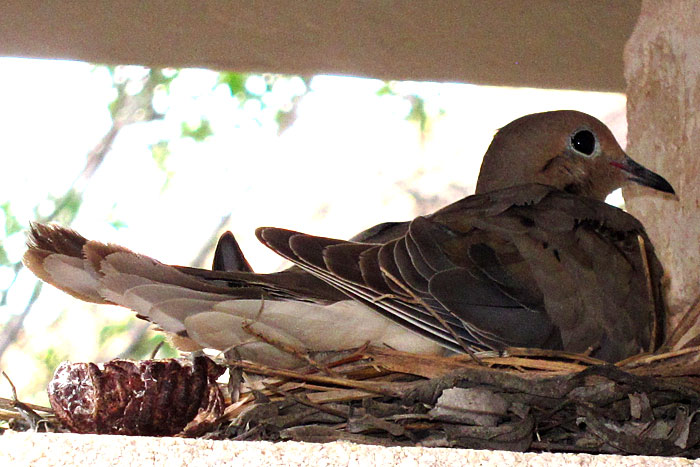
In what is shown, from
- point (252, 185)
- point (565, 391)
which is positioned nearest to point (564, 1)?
point (565, 391)

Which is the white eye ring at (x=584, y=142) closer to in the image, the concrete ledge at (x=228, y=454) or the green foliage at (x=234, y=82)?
the concrete ledge at (x=228, y=454)

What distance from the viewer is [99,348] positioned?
5258 millimetres

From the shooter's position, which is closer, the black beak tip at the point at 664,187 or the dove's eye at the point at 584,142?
the black beak tip at the point at 664,187

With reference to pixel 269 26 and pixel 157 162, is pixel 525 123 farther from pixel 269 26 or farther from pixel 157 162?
pixel 157 162

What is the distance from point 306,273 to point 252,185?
388 cm

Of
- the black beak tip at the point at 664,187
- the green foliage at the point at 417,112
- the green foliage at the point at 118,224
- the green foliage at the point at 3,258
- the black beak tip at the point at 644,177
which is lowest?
the black beak tip at the point at 664,187

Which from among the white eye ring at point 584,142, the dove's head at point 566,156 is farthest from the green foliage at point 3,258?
the white eye ring at point 584,142

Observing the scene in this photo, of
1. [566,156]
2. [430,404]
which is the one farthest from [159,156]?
[430,404]

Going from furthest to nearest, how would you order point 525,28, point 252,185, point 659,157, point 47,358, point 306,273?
point 252,185
point 47,358
point 525,28
point 659,157
point 306,273

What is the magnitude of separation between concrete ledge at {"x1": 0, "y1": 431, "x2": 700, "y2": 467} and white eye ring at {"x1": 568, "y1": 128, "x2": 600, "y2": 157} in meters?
1.08

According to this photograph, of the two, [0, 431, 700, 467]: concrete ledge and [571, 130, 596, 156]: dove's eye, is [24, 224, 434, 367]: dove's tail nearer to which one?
[0, 431, 700, 467]: concrete ledge

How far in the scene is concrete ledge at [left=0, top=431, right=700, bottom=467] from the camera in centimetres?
103

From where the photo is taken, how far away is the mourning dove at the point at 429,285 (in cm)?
145

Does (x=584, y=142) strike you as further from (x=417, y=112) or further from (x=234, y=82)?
(x=417, y=112)
